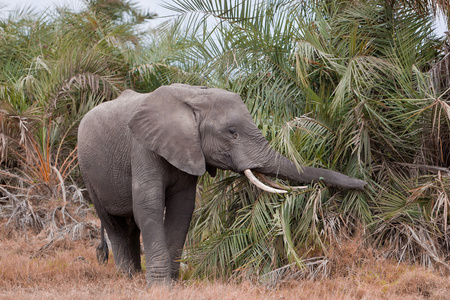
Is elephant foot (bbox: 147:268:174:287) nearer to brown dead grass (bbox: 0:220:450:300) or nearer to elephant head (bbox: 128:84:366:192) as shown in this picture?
brown dead grass (bbox: 0:220:450:300)

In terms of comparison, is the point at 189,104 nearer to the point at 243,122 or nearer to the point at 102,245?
the point at 243,122

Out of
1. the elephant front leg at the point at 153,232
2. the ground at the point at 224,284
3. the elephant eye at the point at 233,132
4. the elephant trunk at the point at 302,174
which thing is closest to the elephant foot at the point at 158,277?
the elephant front leg at the point at 153,232

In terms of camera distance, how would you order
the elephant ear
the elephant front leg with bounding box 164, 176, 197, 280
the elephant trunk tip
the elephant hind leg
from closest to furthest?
the elephant ear < the elephant trunk tip < the elephant front leg with bounding box 164, 176, 197, 280 < the elephant hind leg

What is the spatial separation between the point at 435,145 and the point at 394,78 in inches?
34.1

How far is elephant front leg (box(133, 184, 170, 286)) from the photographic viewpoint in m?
5.71

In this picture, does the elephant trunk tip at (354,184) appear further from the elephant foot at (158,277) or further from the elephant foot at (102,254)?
the elephant foot at (102,254)

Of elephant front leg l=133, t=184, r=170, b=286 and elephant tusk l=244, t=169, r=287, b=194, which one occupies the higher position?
elephant tusk l=244, t=169, r=287, b=194

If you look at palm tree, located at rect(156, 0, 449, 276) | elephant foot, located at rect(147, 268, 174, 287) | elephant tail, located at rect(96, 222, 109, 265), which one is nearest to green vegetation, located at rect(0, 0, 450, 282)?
palm tree, located at rect(156, 0, 449, 276)

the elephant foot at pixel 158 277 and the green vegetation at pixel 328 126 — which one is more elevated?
the green vegetation at pixel 328 126

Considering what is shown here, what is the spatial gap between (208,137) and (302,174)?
0.99 meters

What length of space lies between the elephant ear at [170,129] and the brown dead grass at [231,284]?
3.81 ft

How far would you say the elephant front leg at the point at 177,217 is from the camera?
6.09 metres

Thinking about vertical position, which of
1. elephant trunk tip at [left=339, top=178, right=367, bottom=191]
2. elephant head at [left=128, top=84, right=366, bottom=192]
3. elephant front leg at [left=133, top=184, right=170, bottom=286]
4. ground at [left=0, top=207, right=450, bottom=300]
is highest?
elephant head at [left=128, top=84, right=366, bottom=192]

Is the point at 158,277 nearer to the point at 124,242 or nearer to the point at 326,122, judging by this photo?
the point at 124,242
